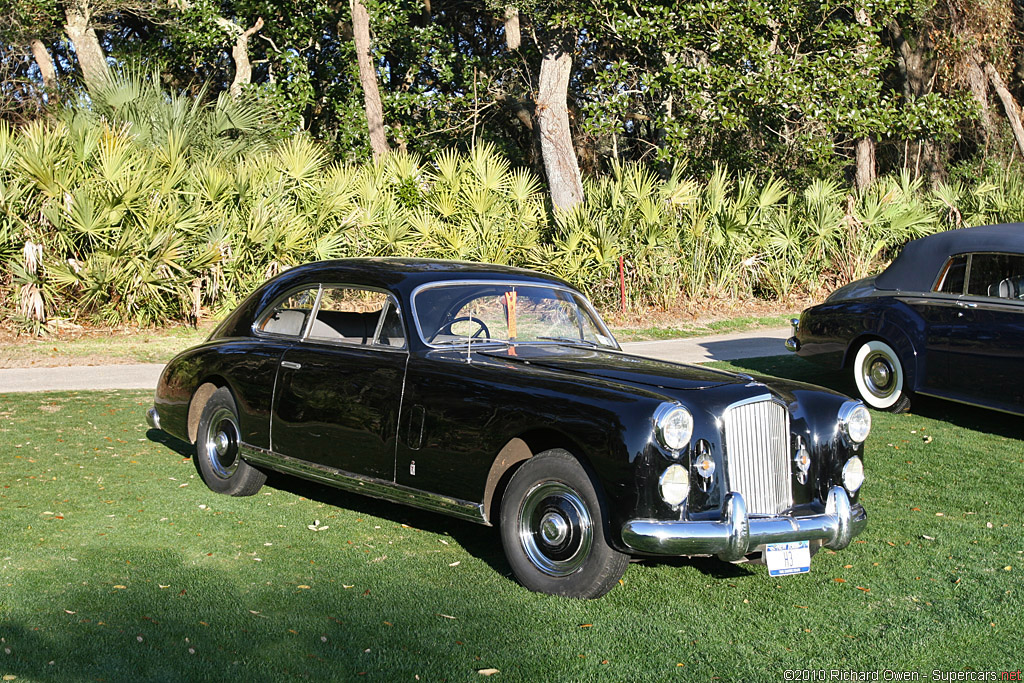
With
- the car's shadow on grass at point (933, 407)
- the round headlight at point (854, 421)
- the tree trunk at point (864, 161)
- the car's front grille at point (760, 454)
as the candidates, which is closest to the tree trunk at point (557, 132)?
the tree trunk at point (864, 161)

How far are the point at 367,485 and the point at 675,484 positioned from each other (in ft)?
6.38

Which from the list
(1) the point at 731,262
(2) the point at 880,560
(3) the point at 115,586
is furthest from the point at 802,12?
(3) the point at 115,586

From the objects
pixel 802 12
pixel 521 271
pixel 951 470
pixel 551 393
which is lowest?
pixel 951 470

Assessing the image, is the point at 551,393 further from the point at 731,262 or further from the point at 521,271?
the point at 731,262

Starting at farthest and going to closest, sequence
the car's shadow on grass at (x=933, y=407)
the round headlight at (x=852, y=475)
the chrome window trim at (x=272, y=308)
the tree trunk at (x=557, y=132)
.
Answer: the tree trunk at (x=557, y=132)
the car's shadow on grass at (x=933, y=407)
the chrome window trim at (x=272, y=308)
the round headlight at (x=852, y=475)

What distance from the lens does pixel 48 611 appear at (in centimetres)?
448

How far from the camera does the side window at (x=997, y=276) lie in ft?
28.0

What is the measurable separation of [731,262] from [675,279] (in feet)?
4.57

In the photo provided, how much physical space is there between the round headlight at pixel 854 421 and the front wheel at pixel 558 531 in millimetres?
1424

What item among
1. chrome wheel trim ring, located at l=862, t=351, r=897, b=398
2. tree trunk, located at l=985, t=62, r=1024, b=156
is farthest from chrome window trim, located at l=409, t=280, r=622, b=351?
tree trunk, located at l=985, t=62, r=1024, b=156

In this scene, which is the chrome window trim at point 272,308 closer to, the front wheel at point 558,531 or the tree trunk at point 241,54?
the front wheel at point 558,531

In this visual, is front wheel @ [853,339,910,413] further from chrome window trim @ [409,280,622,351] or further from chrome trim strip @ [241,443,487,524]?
chrome trim strip @ [241,443,487,524]

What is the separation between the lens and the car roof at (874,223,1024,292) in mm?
8750

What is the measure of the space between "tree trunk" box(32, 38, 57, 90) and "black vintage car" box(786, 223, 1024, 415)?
1945 centimetres
